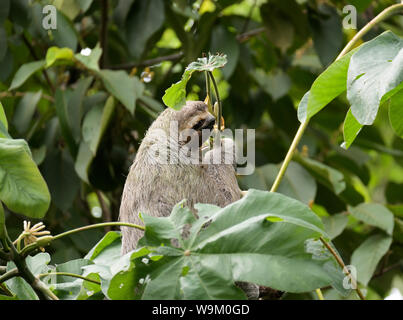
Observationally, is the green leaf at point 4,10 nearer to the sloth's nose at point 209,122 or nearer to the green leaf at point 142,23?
the green leaf at point 142,23

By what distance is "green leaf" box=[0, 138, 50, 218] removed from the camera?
1.78 m

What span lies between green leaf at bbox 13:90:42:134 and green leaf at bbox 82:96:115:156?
44 centimetres

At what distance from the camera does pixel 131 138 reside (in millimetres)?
4504

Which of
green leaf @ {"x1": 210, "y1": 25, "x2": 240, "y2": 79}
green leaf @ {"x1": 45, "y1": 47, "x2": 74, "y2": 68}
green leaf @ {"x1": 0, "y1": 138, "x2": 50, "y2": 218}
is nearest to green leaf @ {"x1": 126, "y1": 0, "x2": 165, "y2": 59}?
green leaf @ {"x1": 210, "y1": 25, "x2": 240, "y2": 79}

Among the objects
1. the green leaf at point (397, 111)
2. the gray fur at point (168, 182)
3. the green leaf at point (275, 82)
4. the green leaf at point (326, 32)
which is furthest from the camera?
the green leaf at point (275, 82)

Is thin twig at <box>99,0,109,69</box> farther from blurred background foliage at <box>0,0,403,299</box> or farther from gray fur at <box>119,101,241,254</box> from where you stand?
gray fur at <box>119,101,241,254</box>

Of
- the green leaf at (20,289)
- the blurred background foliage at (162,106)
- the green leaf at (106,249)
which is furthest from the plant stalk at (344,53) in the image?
the blurred background foliage at (162,106)

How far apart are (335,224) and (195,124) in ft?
4.77

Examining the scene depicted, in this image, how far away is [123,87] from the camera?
12.2 feet

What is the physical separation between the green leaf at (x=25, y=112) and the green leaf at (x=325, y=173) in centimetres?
176

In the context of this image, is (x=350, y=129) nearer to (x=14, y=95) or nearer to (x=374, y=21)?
(x=374, y=21)

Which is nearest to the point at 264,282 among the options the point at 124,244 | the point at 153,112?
the point at 124,244

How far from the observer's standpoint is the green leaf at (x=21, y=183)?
1781 millimetres
